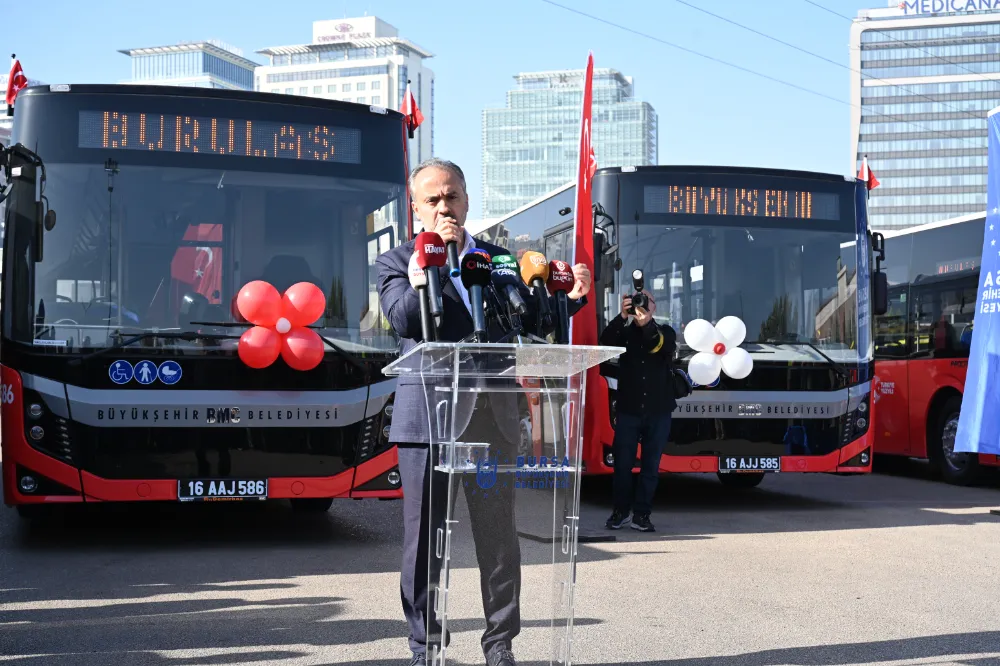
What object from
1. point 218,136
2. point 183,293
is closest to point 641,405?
point 183,293

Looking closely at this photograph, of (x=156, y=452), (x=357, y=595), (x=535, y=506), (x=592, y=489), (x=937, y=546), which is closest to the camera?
(x=535, y=506)

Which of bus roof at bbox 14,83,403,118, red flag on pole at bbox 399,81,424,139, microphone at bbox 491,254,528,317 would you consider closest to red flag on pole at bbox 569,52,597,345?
red flag on pole at bbox 399,81,424,139

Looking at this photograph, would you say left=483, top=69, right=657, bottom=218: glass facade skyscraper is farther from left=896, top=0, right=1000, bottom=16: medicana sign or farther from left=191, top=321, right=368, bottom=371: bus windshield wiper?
left=191, top=321, right=368, bottom=371: bus windshield wiper

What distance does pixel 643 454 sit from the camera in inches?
392

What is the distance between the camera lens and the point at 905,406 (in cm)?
1569

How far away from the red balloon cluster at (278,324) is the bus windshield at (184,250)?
19cm

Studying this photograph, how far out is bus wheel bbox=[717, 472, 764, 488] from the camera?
1420 centimetres

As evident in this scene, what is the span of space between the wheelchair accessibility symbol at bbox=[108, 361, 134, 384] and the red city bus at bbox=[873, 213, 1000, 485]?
881 cm

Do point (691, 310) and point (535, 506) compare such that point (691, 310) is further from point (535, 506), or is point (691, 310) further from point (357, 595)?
point (535, 506)

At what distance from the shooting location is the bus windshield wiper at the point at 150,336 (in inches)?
321

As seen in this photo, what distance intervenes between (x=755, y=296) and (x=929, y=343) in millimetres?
4638

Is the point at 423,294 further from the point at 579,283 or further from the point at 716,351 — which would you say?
the point at 716,351

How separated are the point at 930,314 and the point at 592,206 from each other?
559 centimetres

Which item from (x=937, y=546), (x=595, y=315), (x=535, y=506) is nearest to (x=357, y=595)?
(x=535, y=506)
